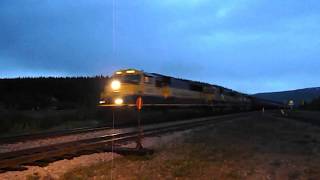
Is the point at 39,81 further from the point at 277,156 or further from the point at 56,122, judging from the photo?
the point at 277,156

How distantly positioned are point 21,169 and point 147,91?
23.7m

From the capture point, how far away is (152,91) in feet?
116

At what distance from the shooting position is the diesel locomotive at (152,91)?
32844 millimetres

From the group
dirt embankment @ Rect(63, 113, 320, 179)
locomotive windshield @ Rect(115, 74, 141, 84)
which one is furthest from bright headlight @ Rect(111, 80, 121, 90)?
dirt embankment @ Rect(63, 113, 320, 179)

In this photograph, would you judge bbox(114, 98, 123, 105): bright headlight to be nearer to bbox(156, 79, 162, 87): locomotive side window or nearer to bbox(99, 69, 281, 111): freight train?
bbox(99, 69, 281, 111): freight train

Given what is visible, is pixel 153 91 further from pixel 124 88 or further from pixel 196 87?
pixel 196 87

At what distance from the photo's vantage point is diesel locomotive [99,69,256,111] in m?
32.8

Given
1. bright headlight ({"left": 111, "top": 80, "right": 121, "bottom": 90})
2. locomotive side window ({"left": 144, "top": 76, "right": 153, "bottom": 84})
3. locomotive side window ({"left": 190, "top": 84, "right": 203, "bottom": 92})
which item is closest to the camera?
bright headlight ({"left": 111, "top": 80, "right": 121, "bottom": 90})

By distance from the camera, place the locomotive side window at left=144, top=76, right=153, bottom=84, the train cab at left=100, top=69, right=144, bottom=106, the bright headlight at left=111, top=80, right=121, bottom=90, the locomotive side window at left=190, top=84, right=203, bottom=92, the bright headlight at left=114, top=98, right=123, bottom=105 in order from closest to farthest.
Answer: the bright headlight at left=114, top=98, right=123, bottom=105 < the train cab at left=100, top=69, right=144, bottom=106 < the bright headlight at left=111, top=80, right=121, bottom=90 < the locomotive side window at left=144, top=76, right=153, bottom=84 < the locomotive side window at left=190, top=84, right=203, bottom=92

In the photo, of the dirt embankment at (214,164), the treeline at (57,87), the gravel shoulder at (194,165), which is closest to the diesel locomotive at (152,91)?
the dirt embankment at (214,164)

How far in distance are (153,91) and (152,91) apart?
0.20m

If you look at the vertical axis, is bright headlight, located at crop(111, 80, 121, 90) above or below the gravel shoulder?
above

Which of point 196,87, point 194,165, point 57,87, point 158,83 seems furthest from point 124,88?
point 57,87

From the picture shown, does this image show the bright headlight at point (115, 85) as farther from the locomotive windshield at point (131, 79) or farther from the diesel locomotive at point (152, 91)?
the locomotive windshield at point (131, 79)
